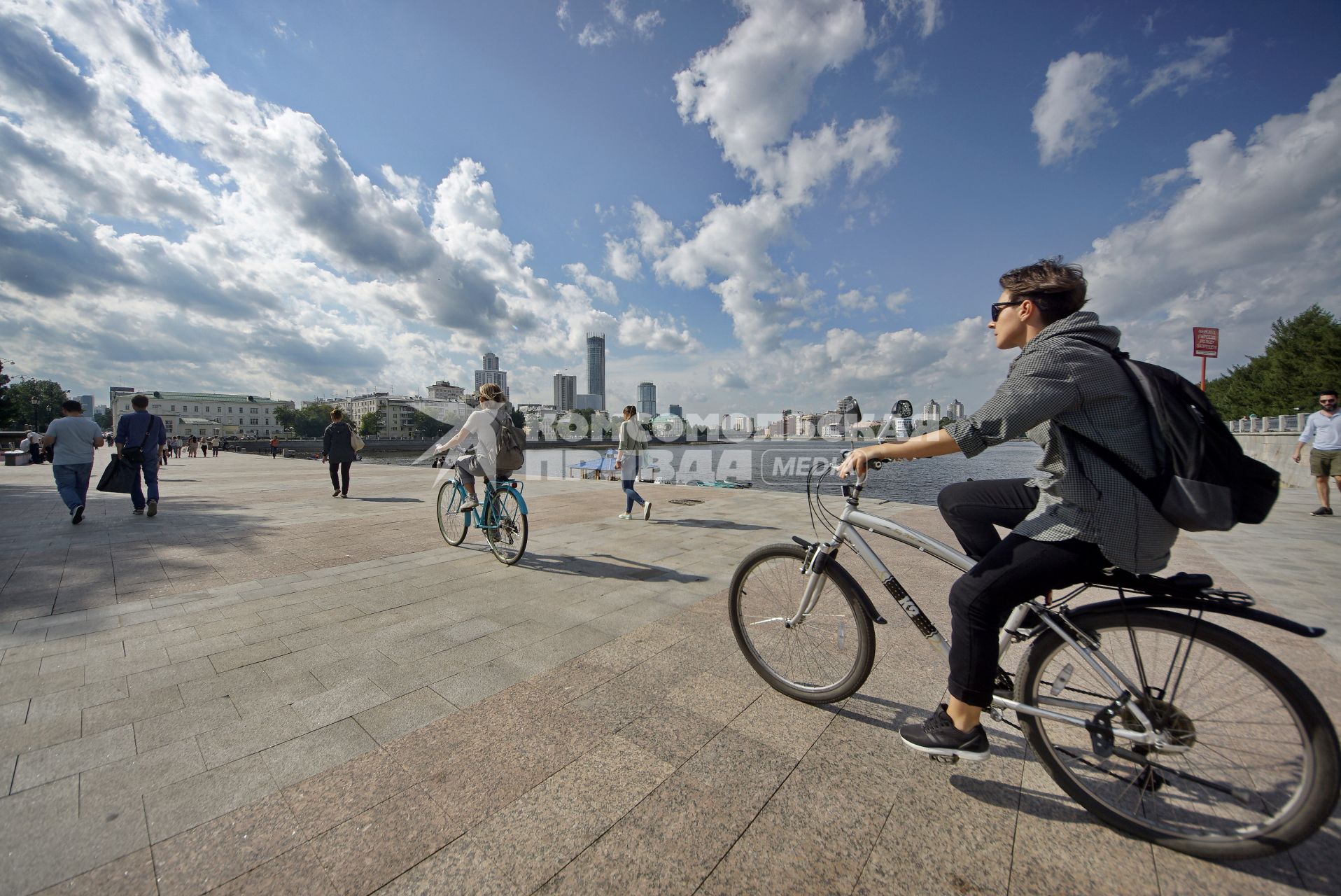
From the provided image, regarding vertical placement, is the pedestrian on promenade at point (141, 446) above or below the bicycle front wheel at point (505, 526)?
above

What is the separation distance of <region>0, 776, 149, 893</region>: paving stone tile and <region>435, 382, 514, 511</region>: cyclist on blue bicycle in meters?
3.72

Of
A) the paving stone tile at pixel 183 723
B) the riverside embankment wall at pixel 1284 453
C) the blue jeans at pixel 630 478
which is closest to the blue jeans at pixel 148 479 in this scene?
the blue jeans at pixel 630 478

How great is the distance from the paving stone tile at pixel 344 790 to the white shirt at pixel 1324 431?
41.7ft

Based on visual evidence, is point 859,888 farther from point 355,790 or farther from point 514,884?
point 355,790

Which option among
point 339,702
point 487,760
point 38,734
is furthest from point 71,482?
point 487,760

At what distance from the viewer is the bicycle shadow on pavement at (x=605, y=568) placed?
499 cm

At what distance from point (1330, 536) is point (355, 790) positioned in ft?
36.9

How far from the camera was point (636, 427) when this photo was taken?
9.60 m

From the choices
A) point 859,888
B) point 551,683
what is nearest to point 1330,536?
point 859,888

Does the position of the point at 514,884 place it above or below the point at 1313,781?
below

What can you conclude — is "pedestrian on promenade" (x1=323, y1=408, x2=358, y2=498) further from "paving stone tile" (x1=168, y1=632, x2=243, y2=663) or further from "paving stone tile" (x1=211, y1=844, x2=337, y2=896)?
"paving stone tile" (x1=211, y1=844, x2=337, y2=896)

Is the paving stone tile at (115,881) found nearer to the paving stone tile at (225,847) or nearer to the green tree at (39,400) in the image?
the paving stone tile at (225,847)

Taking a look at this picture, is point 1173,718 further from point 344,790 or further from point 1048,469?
point 344,790

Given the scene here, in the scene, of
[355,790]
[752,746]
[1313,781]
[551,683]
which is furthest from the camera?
[551,683]
